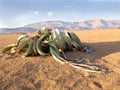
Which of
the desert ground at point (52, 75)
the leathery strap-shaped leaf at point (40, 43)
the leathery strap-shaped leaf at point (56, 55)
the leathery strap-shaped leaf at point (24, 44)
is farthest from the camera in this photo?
the leathery strap-shaped leaf at point (24, 44)

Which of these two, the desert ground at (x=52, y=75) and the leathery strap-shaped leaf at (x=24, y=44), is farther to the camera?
the leathery strap-shaped leaf at (x=24, y=44)

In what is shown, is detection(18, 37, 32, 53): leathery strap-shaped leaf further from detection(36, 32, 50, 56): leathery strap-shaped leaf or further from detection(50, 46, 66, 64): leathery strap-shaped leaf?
detection(50, 46, 66, 64): leathery strap-shaped leaf

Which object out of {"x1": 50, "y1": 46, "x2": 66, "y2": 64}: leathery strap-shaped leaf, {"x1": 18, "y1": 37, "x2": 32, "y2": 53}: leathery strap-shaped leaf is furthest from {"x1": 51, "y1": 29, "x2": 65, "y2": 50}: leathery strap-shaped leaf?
{"x1": 18, "y1": 37, "x2": 32, "y2": 53}: leathery strap-shaped leaf

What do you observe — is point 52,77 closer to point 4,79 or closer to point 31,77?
point 31,77

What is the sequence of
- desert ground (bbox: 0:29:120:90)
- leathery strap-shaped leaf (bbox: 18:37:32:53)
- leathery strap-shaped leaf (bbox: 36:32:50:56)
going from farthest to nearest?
leathery strap-shaped leaf (bbox: 18:37:32:53)
leathery strap-shaped leaf (bbox: 36:32:50:56)
desert ground (bbox: 0:29:120:90)

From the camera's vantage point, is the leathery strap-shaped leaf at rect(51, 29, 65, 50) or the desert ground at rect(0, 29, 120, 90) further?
the leathery strap-shaped leaf at rect(51, 29, 65, 50)

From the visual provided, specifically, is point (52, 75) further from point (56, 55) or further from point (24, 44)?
point (24, 44)

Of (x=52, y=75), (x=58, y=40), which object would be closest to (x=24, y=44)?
(x=58, y=40)

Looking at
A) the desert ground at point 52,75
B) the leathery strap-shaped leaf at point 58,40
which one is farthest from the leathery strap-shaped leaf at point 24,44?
the leathery strap-shaped leaf at point 58,40

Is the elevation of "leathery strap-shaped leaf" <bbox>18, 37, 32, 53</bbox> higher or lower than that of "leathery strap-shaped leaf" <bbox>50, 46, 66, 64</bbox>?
higher

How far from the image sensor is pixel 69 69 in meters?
5.06

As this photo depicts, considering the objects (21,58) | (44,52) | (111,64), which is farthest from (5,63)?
(111,64)

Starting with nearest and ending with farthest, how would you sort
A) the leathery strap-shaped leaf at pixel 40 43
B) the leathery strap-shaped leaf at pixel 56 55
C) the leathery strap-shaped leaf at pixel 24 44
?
the leathery strap-shaped leaf at pixel 56 55, the leathery strap-shaped leaf at pixel 40 43, the leathery strap-shaped leaf at pixel 24 44

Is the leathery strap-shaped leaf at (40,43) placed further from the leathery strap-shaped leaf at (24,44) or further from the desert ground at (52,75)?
the leathery strap-shaped leaf at (24,44)
